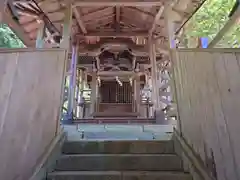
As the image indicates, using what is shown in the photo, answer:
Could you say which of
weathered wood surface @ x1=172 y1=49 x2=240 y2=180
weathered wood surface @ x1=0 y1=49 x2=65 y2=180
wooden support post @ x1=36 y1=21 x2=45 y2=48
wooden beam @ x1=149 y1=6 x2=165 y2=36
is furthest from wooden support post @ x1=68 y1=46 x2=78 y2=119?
weathered wood surface @ x1=172 y1=49 x2=240 y2=180

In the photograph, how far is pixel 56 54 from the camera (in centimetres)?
301

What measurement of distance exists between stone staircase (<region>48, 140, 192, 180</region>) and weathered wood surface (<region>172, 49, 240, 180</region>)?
12.7 inches

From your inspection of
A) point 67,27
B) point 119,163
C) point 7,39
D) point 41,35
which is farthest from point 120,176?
point 7,39

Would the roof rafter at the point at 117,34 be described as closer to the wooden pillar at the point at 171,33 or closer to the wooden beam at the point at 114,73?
the wooden pillar at the point at 171,33

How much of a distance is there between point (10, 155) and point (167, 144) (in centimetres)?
170

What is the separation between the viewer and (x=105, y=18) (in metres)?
6.45

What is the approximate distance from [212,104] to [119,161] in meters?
Result: 1.20

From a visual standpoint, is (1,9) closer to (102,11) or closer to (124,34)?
(102,11)

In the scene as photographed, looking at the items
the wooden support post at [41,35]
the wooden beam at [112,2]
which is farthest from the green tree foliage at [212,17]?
the wooden support post at [41,35]

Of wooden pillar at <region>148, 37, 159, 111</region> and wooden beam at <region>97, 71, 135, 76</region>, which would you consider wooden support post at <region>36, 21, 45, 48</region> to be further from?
wooden beam at <region>97, 71, 135, 76</region>

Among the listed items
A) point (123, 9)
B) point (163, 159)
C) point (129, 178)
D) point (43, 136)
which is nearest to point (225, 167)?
point (163, 159)

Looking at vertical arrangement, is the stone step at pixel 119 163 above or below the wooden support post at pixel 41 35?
below

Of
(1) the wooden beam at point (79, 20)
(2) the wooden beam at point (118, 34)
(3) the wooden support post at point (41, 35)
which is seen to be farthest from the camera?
(2) the wooden beam at point (118, 34)

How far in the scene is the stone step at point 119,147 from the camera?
9.02ft
